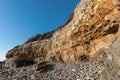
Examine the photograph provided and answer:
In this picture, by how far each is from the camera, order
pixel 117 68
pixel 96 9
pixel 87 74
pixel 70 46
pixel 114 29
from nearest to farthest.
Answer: pixel 117 68 → pixel 87 74 → pixel 114 29 → pixel 96 9 → pixel 70 46

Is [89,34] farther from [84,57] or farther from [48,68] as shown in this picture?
[48,68]

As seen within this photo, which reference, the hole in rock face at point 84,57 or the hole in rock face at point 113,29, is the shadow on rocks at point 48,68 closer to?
the hole in rock face at point 84,57

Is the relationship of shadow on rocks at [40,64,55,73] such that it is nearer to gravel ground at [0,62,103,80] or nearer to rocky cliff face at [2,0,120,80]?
gravel ground at [0,62,103,80]

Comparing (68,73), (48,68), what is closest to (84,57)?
(48,68)

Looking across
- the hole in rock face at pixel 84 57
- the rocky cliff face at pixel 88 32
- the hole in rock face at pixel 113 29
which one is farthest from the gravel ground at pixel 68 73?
the hole in rock face at pixel 113 29

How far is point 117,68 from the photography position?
31.0ft

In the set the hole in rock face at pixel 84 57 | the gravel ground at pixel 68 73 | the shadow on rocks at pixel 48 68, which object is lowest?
the gravel ground at pixel 68 73

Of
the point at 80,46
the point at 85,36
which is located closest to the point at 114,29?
the point at 85,36

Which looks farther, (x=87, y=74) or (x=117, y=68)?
(x=87, y=74)

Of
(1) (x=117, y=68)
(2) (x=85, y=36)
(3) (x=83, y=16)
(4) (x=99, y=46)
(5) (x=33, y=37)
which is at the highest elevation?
(5) (x=33, y=37)

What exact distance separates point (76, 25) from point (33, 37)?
68.8 ft

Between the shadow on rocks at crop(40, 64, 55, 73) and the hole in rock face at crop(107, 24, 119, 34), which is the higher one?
the hole in rock face at crop(107, 24, 119, 34)

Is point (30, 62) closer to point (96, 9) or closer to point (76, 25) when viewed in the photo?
point (76, 25)

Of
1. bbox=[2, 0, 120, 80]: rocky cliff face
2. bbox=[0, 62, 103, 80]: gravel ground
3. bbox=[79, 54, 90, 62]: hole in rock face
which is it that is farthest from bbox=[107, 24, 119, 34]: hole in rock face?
bbox=[79, 54, 90, 62]: hole in rock face
